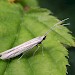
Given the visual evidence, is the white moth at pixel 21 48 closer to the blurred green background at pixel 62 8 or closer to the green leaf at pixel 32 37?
the green leaf at pixel 32 37

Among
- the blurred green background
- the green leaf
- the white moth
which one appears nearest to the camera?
the green leaf

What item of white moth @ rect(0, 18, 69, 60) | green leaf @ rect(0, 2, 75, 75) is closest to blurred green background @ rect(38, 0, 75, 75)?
green leaf @ rect(0, 2, 75, 75)

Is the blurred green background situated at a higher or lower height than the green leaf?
higher

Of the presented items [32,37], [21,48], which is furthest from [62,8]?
[21,48]

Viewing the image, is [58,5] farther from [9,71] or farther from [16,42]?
[9,71]

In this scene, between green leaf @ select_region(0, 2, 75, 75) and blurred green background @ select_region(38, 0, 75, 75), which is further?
blurred green background @ select_region(38, 0, 75, 75)

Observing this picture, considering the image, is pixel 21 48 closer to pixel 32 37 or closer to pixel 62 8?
pixel 32 37

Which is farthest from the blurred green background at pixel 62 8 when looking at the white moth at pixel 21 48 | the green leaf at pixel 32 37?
the white moth at pixel 21 48

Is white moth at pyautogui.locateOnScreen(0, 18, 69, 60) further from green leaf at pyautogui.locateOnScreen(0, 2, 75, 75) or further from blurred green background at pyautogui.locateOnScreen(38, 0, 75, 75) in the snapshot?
blurred green background at pyautogui.locateOnScreen(38, 0, 75, 75)
